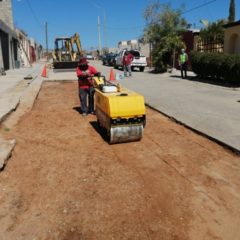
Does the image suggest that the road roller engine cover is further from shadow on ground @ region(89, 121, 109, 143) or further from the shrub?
the shrub

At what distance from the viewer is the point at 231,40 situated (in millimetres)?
22094

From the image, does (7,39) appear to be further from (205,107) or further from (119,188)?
(119,188)

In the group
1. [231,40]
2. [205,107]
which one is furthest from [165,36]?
[205,107]

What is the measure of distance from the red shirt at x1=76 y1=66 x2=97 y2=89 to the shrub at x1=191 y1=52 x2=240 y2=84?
9091 mm

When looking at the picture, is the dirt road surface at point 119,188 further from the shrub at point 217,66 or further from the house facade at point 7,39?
the house facade at point 7,39

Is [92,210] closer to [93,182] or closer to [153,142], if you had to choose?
[93,182]

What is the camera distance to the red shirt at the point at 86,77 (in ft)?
30.9

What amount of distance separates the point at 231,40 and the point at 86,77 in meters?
15.6

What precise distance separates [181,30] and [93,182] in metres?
25.6

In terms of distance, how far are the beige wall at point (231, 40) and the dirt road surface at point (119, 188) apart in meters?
15.6

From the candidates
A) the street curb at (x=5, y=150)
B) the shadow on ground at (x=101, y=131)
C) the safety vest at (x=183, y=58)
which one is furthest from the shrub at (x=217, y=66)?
the street curb at (x=5, y=150)

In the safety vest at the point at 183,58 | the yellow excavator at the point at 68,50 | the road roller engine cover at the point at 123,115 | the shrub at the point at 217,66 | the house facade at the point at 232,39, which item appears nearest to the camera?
the road roller engine cover at the point at 123,115

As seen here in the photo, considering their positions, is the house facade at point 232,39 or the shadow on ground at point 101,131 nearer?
the shadow on ground at point 101,131

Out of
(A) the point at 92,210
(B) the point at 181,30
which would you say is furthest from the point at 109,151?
(B) the point at 181,30
